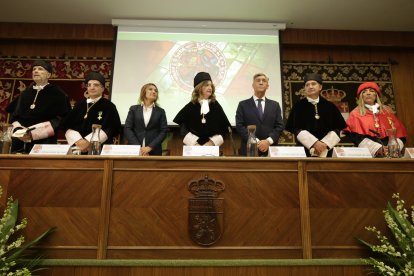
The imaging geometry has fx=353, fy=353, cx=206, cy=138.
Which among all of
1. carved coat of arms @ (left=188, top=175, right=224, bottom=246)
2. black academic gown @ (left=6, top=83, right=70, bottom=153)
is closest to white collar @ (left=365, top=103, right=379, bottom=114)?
carved coat of arms @ (left=188, top=175, right=224, bottom=246)

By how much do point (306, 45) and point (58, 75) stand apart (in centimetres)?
385

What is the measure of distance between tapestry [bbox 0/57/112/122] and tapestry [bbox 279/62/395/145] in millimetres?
A: 2728

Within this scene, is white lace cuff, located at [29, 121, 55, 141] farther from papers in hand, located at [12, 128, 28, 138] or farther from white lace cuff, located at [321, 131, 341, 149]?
white lace cuff, located at [321, 131, 341, 149]

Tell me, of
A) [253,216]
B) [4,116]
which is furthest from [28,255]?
[4,116]

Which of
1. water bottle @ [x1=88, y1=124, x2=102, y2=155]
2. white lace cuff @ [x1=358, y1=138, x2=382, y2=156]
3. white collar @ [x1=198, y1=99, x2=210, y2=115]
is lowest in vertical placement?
water bottle @ [x1=88, y1=124, x2=102, y2=155]

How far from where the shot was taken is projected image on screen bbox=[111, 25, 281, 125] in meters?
5.05

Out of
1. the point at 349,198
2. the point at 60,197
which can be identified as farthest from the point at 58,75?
the point at 349,198

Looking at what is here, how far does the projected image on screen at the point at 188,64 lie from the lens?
5047 mm

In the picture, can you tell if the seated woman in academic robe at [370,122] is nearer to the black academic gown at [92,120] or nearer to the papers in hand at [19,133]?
the black academic gown at [92,120]

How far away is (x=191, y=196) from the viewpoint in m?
2.32

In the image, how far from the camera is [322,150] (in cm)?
313

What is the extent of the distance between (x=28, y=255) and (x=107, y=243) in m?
0.47

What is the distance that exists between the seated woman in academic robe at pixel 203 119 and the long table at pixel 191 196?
1042mm

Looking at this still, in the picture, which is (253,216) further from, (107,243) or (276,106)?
(276,106)
